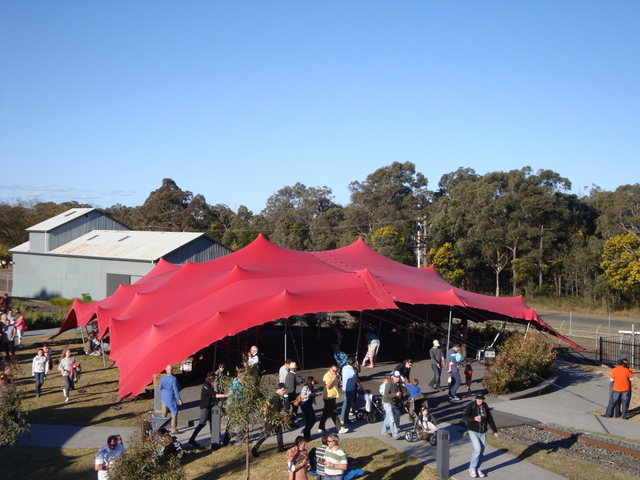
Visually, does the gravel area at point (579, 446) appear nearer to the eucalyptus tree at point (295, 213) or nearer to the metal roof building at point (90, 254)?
the metal roof building at point (90, 254)

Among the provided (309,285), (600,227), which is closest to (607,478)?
(309,285)

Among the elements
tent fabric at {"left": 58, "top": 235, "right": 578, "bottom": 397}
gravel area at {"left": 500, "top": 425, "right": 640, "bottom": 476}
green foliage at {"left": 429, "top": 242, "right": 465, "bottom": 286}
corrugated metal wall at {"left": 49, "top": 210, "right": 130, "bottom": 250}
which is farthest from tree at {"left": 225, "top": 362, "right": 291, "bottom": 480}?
corrugated metal wall at {"left": 49, "top": 210, "right": 130, "bottom": 250}

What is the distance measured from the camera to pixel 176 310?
1908cm

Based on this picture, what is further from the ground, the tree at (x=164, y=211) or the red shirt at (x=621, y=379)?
the tree at (x=164, y=211)

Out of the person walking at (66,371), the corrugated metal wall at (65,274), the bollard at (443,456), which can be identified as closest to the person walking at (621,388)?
the bollard at (443,456)

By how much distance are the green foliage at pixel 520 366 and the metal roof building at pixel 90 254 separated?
2670 cm

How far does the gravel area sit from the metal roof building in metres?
30.0

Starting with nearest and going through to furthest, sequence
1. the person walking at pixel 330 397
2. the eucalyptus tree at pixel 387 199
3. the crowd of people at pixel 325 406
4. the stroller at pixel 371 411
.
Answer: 1. the crowd of people at pixel 325 406
2. the person walking at pixel 330 397
3. the stroller at pixel 371 411
4. the eucalyptus tree at pixel 387 199

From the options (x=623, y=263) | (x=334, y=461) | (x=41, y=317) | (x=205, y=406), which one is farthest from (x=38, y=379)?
(x=623, y=263)

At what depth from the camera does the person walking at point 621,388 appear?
15.4 m

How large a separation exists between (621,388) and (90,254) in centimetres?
3737

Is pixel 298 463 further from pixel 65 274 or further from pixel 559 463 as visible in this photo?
pixel 65 274

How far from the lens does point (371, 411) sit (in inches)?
547

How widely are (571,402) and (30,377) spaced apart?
17.0m
